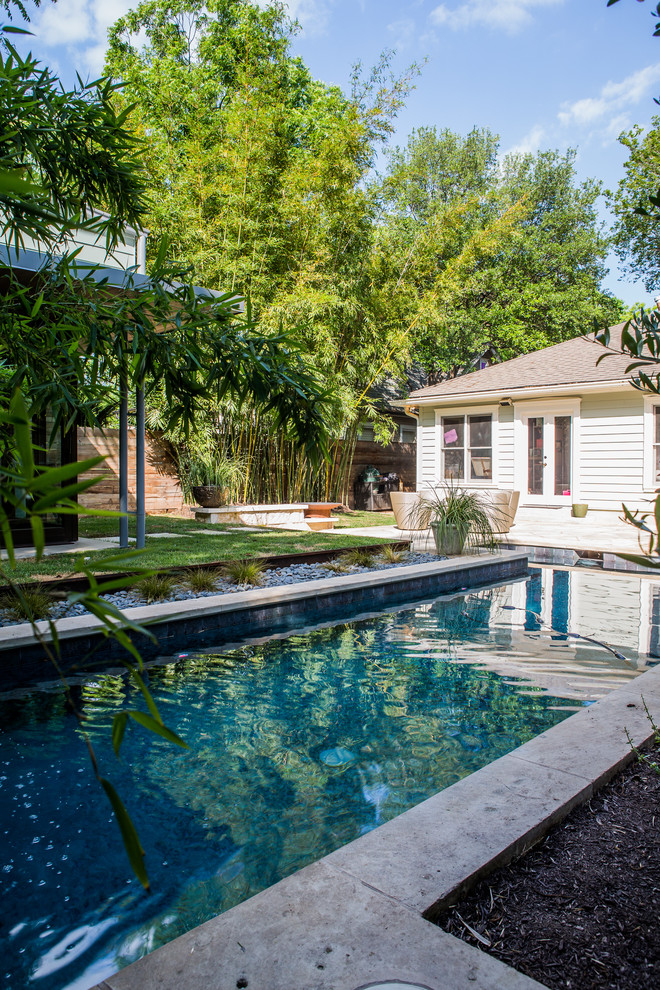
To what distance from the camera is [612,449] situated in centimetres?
1070

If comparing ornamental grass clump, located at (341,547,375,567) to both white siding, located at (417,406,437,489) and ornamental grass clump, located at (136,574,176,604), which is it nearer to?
ornamental grass clump, located at (136,574,176,604)

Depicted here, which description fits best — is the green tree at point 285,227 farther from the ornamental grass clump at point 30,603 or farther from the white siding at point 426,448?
the ornamental grass clump at point 30,603

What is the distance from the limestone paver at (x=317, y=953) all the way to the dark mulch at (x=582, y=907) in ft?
0.33

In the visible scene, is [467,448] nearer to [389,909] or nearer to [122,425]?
[122,425]

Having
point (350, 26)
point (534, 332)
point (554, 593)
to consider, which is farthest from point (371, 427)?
point (554, 593)

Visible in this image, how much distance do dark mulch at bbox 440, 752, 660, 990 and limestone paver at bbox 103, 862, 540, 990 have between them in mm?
99

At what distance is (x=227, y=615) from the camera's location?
166 inches

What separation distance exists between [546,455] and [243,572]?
7824mm

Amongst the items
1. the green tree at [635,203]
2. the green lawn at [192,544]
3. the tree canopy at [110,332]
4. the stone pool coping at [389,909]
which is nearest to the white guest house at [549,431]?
the green tree at [635,203]

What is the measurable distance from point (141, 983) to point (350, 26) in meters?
14.7

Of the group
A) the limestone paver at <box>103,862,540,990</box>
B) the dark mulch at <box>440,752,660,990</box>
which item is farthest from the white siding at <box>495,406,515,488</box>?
the limestone paver at <box>103,862,540,990</box>

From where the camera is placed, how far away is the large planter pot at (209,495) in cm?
969

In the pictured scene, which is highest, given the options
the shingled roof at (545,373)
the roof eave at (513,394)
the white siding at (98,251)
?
the white siding at (98,251)

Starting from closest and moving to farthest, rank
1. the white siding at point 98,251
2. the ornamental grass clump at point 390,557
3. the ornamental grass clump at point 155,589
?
the ornamental grass clump at point 155,589
the ornamental grass clump at point 390,557
the white siding at point 98,251
